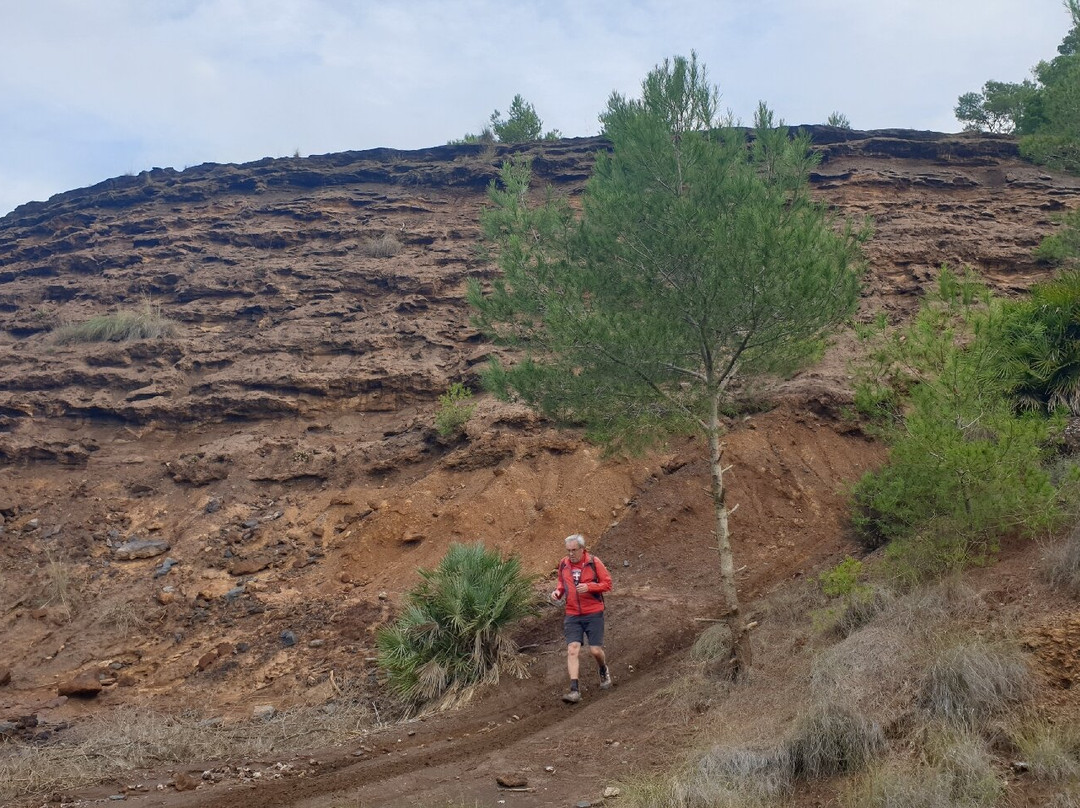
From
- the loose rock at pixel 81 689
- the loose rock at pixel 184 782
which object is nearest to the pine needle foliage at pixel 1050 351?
the loose rock at pixel 184 782

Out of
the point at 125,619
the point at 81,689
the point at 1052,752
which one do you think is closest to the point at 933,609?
the point at 1052,752

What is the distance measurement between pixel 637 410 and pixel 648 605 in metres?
3.50

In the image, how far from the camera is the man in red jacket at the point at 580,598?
8531 millimetres

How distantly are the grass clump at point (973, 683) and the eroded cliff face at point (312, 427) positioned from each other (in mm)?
4712

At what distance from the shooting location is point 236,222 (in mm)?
25438

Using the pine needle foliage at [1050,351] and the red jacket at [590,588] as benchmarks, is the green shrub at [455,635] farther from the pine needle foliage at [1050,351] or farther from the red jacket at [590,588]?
the pine needle foliage at [1050,351]

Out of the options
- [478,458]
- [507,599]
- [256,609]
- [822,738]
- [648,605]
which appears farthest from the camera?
Answer: [478,458]

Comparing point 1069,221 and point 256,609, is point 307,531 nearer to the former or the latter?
point 256,609

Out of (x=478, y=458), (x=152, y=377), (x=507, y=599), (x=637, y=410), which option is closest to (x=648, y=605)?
(x=507, y=599)

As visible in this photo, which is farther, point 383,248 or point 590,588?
point 383,248

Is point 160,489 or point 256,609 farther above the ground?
point 160,489

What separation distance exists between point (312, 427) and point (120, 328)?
715 centimetres

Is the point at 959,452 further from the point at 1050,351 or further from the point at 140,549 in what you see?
the point at 140,549

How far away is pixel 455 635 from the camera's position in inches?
381
